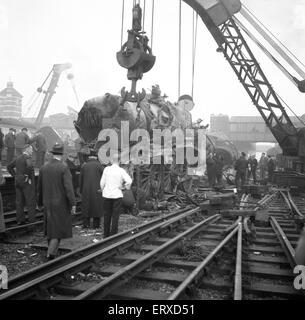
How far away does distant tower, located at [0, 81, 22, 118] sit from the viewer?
6259 centimetres

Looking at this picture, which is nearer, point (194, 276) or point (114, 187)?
point (194, 276)

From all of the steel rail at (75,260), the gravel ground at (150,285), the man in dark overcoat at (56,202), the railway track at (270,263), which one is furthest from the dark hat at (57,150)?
the railway track at (270,263)

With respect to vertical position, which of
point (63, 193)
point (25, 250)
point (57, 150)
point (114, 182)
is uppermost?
point (57, 150)

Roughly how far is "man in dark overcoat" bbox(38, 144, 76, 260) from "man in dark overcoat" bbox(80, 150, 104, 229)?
2.36 m

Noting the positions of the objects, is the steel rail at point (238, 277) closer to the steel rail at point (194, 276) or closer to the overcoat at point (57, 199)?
the steel rail at point (194, 276)

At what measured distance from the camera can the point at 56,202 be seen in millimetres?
5676

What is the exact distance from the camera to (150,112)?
12.0 meters

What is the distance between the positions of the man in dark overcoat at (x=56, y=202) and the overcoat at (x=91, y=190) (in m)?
2.36

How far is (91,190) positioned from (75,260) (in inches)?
113

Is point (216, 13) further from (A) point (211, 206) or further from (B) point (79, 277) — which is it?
(B) point (79, 277)

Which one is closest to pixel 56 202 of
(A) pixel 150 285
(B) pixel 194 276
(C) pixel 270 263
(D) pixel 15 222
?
(A) pixel 150 285

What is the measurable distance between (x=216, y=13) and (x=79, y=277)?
45.2ft

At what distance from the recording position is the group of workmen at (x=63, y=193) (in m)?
5.69

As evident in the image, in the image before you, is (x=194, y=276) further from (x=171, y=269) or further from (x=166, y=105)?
(x=166, y=105)
